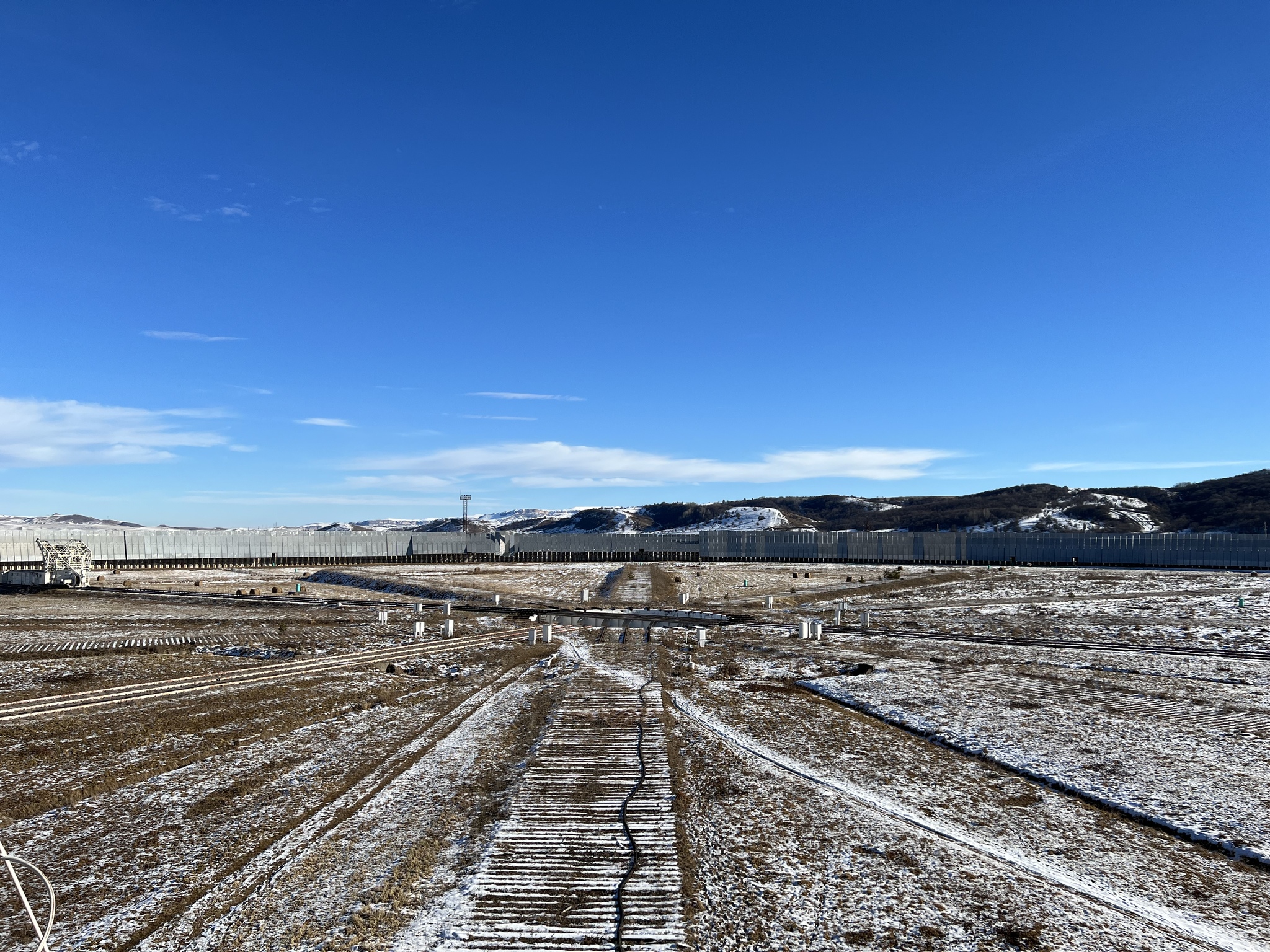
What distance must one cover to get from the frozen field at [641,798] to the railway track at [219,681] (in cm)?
26

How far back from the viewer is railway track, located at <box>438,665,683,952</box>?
907cm

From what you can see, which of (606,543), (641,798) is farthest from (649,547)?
(641,798)

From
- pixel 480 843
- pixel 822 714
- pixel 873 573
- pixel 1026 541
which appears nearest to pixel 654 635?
pixel 822 714

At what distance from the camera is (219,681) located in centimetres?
2445

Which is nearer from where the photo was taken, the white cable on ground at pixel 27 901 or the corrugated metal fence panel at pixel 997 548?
the white cable on ground at pixel 27 901

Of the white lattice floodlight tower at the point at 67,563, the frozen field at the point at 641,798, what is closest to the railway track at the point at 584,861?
the frozen field at the point at 641,798

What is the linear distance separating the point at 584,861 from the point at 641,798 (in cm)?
276

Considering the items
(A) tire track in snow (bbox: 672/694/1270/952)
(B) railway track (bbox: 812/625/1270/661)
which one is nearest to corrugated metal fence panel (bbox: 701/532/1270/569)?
(B) railway track (bbox: 812/625/1270/661)

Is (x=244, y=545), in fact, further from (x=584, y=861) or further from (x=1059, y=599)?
(x=584, y=861)

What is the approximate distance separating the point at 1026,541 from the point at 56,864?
348 ft

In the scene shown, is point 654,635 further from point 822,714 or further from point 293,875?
point 293,875

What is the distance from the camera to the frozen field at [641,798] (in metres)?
9.41

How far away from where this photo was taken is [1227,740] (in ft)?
56.6

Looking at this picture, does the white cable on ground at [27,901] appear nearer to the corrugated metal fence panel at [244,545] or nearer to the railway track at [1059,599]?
the railway track at [1059,599]
